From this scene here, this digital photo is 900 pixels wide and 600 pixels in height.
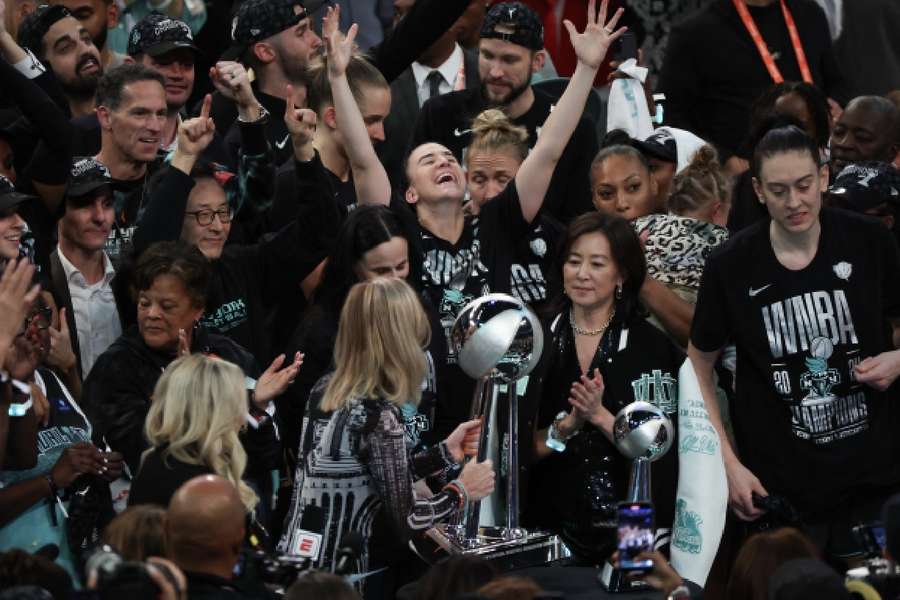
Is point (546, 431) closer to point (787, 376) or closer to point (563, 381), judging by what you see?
point (563, 381)

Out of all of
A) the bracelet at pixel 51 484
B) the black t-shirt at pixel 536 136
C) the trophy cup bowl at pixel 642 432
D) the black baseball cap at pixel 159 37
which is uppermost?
the black baseball cap at pixel 159 37

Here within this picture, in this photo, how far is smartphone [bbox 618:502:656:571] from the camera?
513 centimetres

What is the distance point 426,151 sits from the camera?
7.59 m

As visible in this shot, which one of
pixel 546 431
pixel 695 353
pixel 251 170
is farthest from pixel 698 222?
pixel 251 170

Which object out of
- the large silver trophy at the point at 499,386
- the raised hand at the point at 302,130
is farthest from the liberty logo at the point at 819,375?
the raised hand at the point at 302,130

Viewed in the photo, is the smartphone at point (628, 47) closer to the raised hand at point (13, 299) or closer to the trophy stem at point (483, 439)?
the trophy stem at point (483, 439)

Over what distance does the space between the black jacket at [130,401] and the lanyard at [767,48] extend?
3.89 meters

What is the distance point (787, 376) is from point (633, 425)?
1.09m

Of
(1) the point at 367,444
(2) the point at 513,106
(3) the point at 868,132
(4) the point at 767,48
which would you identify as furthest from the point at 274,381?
(4) the point at 767,48

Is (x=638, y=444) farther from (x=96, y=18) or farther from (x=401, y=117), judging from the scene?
(x=96, y=18)

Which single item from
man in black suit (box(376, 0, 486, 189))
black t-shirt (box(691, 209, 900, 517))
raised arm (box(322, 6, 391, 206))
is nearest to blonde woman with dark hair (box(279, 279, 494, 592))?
black t-shirt (box(691, 209, 900, 517))

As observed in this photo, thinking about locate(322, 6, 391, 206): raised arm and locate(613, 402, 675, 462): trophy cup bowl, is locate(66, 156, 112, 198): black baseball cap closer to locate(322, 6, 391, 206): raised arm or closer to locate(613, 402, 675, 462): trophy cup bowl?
locate(322, 6, 391, 206): raised arm

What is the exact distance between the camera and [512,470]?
6195 mm

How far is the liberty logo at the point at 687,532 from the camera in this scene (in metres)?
6.55
